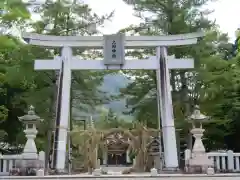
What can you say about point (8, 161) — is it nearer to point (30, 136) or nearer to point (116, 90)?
point (30, 136)

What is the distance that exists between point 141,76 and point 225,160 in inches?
222

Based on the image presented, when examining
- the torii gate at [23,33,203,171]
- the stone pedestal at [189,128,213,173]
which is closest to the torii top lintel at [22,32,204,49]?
the torii gate at [23,33,203,171]

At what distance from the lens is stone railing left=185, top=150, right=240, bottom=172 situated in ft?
38.1

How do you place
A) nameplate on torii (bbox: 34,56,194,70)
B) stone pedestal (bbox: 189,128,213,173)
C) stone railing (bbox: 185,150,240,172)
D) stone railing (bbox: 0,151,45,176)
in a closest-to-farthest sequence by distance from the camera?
stone pedestal (bbox: 189,128,213,173), stone railing (bbox: 0,151,45,176), stone railing (bbox: 185,150,240,172), nameplate on torii (bbox: 34,56,194,70)

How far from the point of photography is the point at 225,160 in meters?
11.9

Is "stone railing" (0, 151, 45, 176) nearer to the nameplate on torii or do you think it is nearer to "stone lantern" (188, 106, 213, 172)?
the nameplate on torii

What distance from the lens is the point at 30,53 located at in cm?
1440

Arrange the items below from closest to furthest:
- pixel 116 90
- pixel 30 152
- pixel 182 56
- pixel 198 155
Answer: pixel 30 152
pixel 198 155
pixel 182 56
pixel 116 90

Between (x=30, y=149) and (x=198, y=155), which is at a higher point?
(x=30, y=149)

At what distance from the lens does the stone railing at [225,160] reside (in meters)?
11.6

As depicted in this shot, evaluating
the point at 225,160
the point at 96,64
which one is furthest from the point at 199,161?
the point at 96,64

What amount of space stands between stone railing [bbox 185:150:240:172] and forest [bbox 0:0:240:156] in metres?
3.16

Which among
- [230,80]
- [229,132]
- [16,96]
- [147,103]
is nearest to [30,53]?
[16,96]

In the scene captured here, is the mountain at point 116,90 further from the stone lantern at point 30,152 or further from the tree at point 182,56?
the stone lantern at point 30,152
